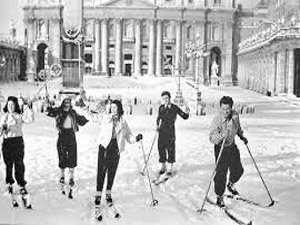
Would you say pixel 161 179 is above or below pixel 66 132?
below

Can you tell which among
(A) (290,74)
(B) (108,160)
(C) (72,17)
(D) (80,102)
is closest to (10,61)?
(C) (72,17)

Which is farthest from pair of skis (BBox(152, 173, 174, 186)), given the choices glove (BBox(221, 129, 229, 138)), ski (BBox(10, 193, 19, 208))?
ski (BBox(10, 193, 19, 208))

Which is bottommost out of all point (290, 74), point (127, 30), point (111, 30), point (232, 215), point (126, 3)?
point (232, 215)

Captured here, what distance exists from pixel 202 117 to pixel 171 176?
1779 millimetres

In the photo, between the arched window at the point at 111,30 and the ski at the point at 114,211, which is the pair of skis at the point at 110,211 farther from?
the arched window at the point at 111,30

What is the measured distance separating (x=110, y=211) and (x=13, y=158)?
1.51 m

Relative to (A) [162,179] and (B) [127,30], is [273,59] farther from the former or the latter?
(B) [127,30]

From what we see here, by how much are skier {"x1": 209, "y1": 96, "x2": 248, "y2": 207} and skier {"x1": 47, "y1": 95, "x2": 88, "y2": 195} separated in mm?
1808

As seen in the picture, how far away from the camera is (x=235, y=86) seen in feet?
33.0

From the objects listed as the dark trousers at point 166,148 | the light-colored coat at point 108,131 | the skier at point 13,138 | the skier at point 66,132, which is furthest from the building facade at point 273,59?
the skier at point 13,138

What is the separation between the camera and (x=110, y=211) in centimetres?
599

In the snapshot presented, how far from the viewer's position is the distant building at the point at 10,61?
932 cm

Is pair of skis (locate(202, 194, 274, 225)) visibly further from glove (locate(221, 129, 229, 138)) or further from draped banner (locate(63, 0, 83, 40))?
draped banner (locate(63, 0, 83, 40))

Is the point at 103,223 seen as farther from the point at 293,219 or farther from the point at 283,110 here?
the point at 283,110
